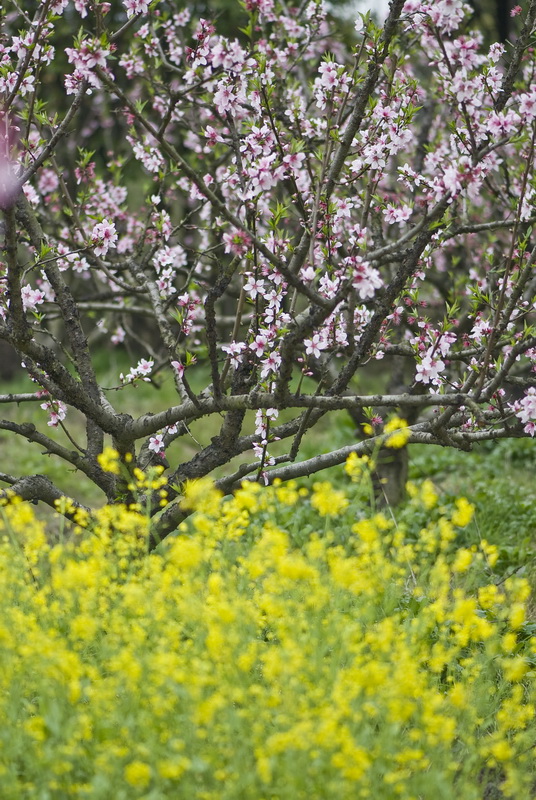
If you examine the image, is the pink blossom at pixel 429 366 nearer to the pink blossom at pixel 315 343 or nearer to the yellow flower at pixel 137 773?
the pink blossom at pixel 315 343

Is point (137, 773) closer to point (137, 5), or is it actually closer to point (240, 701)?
point (240, 701)

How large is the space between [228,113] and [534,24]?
1491mm

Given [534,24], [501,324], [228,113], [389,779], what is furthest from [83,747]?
[534,24]

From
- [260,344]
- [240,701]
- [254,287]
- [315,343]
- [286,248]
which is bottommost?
[240,701]

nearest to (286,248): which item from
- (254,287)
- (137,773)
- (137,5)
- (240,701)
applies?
(254,287)

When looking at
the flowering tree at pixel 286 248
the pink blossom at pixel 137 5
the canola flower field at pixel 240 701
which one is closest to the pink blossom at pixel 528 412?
the flowering tree at pixel 286 248

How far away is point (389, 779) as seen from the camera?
7.59ft

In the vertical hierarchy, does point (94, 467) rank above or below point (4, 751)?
above

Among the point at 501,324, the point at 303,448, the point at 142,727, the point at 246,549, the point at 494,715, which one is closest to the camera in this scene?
the point at 142,727

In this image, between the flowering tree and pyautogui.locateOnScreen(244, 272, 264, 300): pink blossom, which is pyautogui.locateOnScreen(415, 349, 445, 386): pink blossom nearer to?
the flowering tree

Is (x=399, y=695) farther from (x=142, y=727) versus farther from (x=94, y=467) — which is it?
(x=94, y=467)

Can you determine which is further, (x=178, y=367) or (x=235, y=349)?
(x=178, y=367)

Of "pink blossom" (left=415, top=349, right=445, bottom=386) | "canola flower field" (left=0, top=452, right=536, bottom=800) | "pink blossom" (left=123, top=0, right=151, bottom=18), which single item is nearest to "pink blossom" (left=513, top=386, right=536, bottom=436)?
"pink blossom" (left=415, top=349, right=445, bottom=386)

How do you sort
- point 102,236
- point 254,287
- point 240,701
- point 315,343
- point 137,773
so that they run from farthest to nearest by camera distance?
point 102,236
point 254,287
point 315,343
point 240,701
point 137,773
